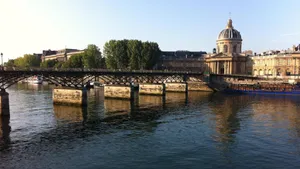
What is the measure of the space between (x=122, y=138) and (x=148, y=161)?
28.1 feet

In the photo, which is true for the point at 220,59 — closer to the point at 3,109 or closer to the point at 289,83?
the point at 289,83

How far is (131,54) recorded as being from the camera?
415ft

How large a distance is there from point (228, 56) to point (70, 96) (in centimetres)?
12164

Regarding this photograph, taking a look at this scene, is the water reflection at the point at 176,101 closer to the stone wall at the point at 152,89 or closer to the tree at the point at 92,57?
the stone wall at the point at 152,89

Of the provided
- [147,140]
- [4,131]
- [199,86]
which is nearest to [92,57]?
[199,86]

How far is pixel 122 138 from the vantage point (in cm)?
3497

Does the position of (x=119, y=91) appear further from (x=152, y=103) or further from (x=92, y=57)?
(x=92, y=57)

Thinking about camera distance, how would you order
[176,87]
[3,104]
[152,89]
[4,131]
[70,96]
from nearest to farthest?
[4,131]
[3,104]
[70,96]
[152,89]
[176,87]

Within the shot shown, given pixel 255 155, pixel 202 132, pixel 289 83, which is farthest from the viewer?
pixel 289 83

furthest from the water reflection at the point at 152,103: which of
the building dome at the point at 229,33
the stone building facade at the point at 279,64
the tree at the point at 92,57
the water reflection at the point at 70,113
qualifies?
the building dome at the point at 229,33

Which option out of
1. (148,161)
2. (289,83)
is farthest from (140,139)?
(289,83)

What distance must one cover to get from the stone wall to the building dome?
104626mm

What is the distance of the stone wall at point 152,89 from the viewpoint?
3462 inches

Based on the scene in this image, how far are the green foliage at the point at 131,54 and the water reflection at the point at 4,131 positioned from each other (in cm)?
8247
